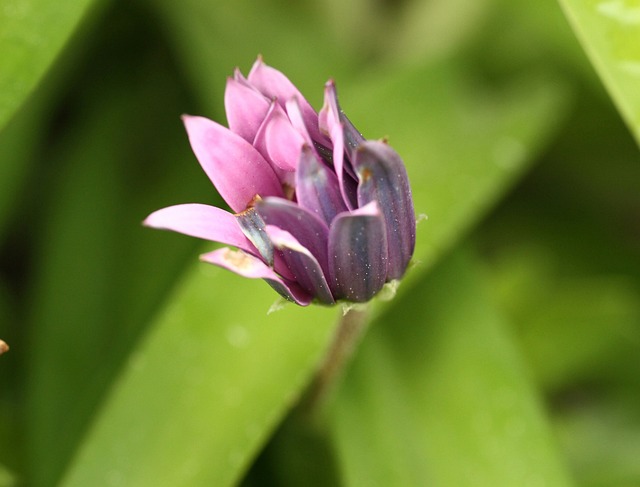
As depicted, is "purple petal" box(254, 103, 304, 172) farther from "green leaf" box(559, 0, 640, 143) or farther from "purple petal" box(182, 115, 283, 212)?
"green leaf" box(559, 0, 640, 143)

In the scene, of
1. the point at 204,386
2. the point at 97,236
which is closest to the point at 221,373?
the point at 204,386

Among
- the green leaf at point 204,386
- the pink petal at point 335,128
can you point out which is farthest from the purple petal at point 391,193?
the green leaf at point 204,386

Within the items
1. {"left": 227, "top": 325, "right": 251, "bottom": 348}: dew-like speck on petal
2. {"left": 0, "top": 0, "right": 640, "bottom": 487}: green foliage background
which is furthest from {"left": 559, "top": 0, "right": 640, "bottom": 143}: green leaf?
{"left": 227, "top": 325, "right": 251, "bottom": 348}: dew-like speck on petal

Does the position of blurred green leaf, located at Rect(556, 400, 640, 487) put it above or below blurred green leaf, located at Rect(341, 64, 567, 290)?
below

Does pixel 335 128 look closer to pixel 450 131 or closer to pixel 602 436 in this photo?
pixel 450 131

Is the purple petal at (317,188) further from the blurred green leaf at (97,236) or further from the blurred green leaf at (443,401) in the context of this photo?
the blurred green leaf at (97,236)
